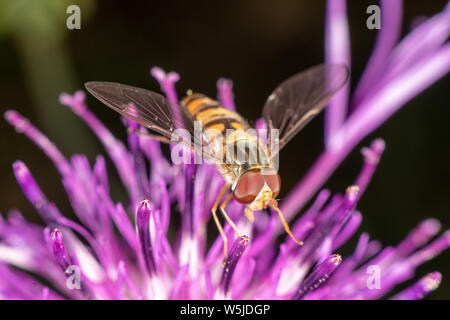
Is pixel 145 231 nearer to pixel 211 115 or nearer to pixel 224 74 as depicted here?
pixel 211 115

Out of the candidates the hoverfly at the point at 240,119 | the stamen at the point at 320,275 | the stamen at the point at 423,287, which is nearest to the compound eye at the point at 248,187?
the hoverfly at the point at 240,119

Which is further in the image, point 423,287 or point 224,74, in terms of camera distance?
point 224,74

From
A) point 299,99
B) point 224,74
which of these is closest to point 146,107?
point 299,99

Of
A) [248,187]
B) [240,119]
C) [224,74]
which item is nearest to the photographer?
[248,187]

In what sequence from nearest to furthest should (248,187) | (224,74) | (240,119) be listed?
(248,187), (240,119), (224,74)

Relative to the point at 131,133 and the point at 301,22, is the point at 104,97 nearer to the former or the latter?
the point at 131,133

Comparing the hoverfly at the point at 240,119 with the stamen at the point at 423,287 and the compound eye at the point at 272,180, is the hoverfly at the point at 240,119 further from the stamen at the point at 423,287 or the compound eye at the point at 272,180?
the stamen at the point at 423,287

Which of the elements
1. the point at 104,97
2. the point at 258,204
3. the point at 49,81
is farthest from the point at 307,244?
the point at 49,81
